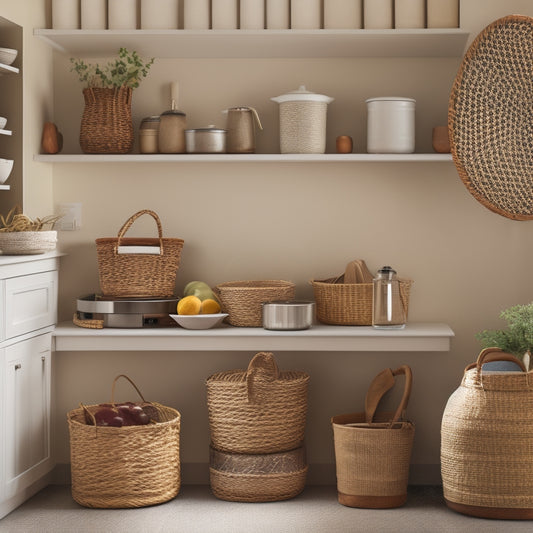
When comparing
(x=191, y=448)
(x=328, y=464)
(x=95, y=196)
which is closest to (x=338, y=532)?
(x=328, y=464)

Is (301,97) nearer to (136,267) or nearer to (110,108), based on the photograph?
(110,108)

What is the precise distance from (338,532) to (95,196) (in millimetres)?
1777

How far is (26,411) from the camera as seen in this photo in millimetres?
3369

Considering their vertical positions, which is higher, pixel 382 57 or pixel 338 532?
pixel 382 57

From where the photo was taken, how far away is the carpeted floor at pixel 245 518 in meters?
3.11

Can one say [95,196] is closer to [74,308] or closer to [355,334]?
[74,308]

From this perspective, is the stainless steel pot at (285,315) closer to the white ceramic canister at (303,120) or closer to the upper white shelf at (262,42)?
the white ceramic canister at (303,120)

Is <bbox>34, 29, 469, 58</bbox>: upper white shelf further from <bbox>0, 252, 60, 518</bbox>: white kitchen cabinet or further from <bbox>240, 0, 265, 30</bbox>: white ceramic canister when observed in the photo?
<bbox>0, 252, 60, 518</bbox>: white kitchen cabinet

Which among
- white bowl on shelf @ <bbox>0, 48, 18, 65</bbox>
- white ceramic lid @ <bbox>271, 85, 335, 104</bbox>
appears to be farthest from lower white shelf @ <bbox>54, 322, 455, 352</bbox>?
white bowl on shelf @ <bbox>0, 48, 18, 65</bbox>

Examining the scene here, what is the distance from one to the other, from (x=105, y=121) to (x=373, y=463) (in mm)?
1781

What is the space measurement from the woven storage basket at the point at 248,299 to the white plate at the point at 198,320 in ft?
0.28

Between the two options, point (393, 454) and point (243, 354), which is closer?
point (393, 454)

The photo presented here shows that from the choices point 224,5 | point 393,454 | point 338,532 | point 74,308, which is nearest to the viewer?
point 338,532

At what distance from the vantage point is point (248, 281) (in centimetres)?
369
